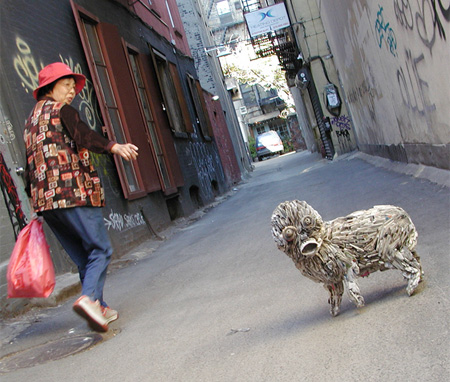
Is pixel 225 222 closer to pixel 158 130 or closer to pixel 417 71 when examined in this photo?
pixel 158 130

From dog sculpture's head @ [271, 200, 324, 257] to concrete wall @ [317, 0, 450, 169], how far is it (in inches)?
139

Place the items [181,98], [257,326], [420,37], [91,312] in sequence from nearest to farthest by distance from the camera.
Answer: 1. [257,326]
2. [91,312]
3. [420,37]
4. [181,98]

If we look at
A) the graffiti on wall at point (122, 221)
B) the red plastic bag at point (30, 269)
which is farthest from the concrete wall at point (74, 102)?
the red plastic bag at point (30, 269)

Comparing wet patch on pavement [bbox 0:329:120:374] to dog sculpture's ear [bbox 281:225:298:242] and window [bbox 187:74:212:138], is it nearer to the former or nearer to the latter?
dog sculpture's ear [bbox 281:225:298:242]

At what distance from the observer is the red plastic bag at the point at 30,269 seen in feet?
13.8

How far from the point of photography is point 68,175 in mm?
4277

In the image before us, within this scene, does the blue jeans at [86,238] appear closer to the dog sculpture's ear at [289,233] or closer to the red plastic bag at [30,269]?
the red plastic bag at [30,269]

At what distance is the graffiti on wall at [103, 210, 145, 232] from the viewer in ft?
26.9

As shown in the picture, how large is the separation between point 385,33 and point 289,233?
6.49 m

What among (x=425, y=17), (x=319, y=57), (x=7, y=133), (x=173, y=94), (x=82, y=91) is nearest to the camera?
(x=7, y=133)

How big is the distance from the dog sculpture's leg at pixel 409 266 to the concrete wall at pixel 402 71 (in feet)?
10.8

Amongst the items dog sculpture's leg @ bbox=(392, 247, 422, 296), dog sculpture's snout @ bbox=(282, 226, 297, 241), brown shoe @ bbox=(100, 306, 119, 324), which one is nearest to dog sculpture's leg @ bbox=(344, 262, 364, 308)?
dog sculpture's leg @ bbox=(392, 247, 422, 296)

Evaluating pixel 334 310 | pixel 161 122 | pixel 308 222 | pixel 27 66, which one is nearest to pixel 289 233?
pixel 308 222

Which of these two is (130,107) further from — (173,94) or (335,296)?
(335,296)
